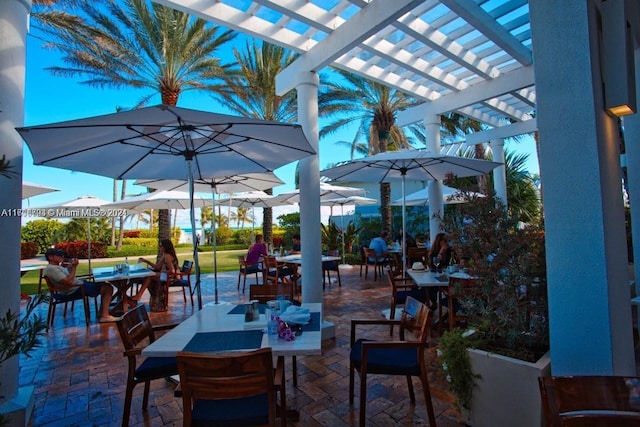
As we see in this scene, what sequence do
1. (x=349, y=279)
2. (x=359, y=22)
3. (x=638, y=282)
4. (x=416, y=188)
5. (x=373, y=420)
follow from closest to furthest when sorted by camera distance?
(x=373, y=420), (x=638, y=282), (x=359, y=22), (x=349, y=279), (x=416, y=188)

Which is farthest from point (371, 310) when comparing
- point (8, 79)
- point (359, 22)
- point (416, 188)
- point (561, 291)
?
point (416, 188)

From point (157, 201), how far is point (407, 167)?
19.4 ft

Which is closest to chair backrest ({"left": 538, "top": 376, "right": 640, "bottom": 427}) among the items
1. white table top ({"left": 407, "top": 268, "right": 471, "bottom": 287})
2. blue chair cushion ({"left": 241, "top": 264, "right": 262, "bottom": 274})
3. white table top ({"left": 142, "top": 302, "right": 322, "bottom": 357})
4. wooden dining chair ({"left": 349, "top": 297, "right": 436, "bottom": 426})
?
wooden dining chair ({"left": 349, "top": 297, "right": 436, "bottom": 426})

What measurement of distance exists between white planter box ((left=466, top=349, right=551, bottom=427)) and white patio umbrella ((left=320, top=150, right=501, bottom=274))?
10.7ft

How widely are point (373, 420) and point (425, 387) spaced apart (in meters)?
0.51

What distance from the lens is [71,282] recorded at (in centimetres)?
530

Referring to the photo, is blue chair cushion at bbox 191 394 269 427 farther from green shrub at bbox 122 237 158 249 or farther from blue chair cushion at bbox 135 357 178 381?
green shrub at bbox 122 237 158 249

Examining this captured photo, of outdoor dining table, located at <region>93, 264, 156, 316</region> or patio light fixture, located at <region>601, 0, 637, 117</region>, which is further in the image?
outdoor dining table, located at <region>93, 264, 156, 316</region>

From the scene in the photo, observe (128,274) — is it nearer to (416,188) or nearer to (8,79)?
(8,79)

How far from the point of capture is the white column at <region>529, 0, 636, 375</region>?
195 centimetres

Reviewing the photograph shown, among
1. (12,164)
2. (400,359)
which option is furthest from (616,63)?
(12,164)

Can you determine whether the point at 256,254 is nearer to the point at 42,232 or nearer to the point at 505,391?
the point at 505,391

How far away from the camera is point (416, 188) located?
23.7 m

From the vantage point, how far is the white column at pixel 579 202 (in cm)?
195
